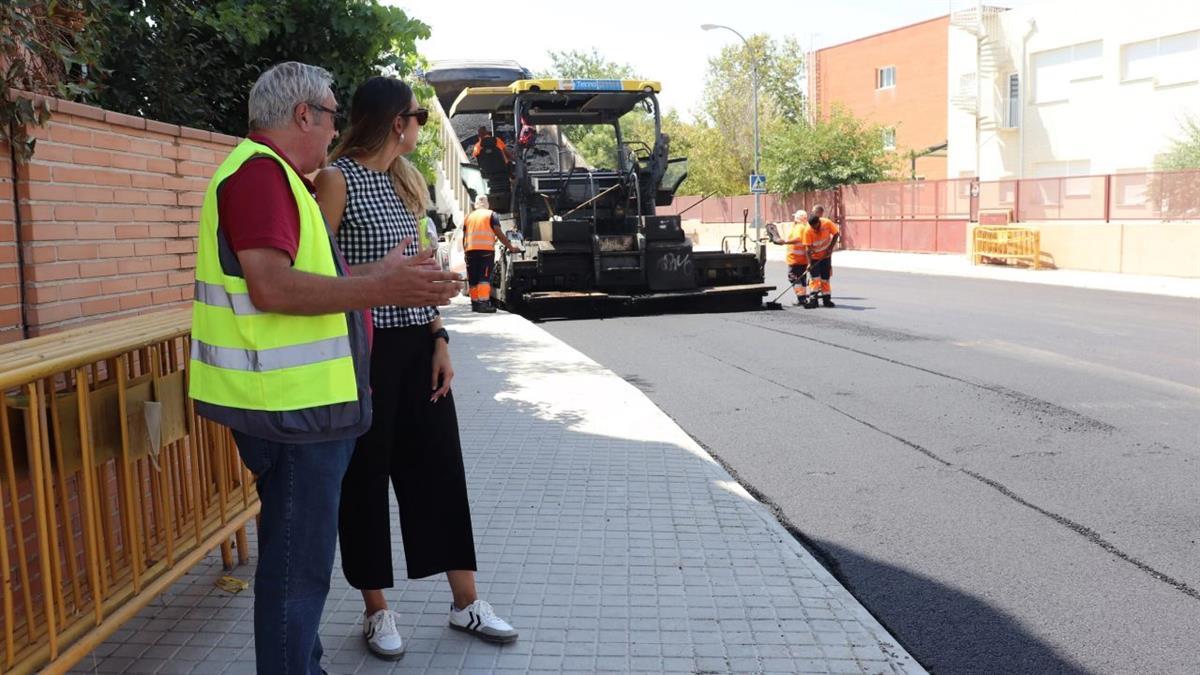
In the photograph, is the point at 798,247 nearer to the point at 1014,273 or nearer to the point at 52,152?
the point at 1014,273

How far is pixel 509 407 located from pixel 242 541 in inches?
152

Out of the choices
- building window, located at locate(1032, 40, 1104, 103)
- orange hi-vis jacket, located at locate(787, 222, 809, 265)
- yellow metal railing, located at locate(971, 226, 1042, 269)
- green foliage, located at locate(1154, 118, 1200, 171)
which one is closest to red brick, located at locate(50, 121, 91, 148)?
orange hi-vis jacket, located at locate(787, 222, 809, 265)

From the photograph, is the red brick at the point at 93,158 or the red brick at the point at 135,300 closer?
the red brick at the point at 93,158

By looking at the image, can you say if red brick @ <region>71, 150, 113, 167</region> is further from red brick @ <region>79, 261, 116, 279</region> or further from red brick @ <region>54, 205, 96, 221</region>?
red brick @ <region>79, 261, 116, 279</region>

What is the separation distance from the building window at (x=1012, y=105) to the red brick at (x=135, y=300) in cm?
3883

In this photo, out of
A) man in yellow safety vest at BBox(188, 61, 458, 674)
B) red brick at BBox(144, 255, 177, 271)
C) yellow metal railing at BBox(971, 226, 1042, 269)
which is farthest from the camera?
yellow metal railing at BBox(971, 226, 1042, 269)

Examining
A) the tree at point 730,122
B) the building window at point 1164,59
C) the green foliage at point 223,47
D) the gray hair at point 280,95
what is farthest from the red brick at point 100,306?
the tree at point 730,122

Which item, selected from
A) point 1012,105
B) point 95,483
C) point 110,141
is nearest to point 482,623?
point 95,483

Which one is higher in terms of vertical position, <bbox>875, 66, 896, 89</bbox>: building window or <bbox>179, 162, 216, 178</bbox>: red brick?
<bbox>875, 66, 896, 89</bbox>: building window

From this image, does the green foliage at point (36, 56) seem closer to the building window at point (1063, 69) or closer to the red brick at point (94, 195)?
the red brick at point (94, 195)

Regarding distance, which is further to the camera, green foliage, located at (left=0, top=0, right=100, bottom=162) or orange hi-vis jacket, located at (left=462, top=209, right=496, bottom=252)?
orange hi-vis jacket, located at (left=462, top=209, right=496, bottom=252)

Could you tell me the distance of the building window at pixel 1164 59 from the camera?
3275 centimetres

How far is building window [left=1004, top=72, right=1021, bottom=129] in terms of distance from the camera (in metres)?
39.3

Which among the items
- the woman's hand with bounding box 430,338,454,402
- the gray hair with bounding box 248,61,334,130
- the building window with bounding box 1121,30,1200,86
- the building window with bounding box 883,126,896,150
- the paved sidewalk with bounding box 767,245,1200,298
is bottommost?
the paved sidewalk with bounding box 767,245,1200,298
